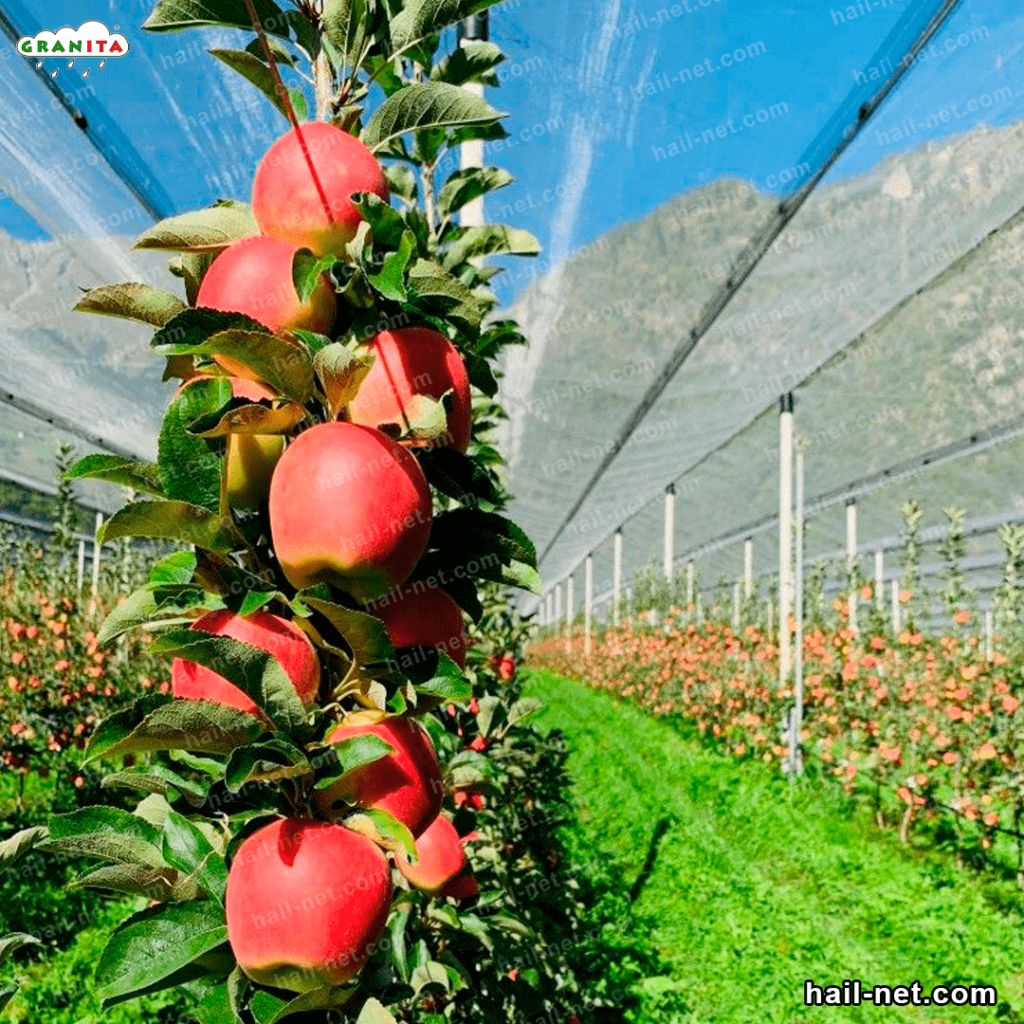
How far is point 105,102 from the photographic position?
4.01 m

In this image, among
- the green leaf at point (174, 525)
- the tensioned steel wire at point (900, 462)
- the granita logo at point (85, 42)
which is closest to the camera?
the green leaf at point (174, 525)

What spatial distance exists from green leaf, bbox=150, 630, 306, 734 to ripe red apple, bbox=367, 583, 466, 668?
0.14 meters

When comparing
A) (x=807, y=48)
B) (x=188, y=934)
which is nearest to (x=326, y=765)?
(x=188, y=934)

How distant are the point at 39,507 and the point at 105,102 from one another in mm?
10644

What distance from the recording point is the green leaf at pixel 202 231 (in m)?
1.01

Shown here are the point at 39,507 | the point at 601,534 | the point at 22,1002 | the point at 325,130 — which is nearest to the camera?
the point at 325,130

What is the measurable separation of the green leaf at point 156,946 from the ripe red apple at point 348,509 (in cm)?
32

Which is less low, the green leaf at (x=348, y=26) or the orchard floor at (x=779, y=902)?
the green leaf at (x=348, y=26)

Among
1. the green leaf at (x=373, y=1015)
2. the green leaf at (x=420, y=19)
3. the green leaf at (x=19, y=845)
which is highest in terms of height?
the green leaf at (x=420, y=19)

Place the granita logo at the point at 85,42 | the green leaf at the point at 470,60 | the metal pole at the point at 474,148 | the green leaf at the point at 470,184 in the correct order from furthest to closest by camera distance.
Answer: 1. the metal pole at the point at 474,148
2. the granita logo at the point at 85,42
3. the green leaf at the point at 470,184
4. the green leaf at the point at 470,60

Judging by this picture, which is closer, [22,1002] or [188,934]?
[188,934]

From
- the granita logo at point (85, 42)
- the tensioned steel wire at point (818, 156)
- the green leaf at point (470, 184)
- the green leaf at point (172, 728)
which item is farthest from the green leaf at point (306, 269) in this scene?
the tensioned steel wire at point (818, 156)

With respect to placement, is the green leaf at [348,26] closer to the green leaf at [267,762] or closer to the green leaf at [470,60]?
the green leaf at [470,60]

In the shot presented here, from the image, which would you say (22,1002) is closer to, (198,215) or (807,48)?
(198,215)
